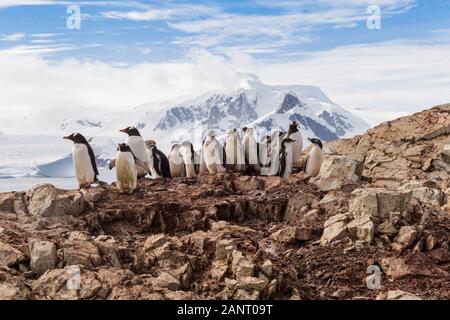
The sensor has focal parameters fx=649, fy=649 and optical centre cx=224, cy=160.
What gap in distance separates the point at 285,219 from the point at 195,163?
5.80 m

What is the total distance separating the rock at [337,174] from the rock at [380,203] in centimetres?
332

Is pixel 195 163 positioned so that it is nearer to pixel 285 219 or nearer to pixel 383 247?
pixel 285 219

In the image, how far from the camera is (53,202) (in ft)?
43.4

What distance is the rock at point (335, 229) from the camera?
11.6 m

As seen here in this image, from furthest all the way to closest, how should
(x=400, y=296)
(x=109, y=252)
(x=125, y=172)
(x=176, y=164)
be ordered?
(x=176, y=164) < (x=125, y=172) < (x=109, y=252) < (x=400, y=296)

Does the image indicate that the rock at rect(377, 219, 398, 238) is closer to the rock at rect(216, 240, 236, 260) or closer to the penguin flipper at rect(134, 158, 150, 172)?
the rock at rect(216, 240, 236, 260)

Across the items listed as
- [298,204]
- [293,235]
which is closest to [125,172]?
[298,204]

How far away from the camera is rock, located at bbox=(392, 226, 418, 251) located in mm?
11125

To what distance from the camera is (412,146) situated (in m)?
24.0

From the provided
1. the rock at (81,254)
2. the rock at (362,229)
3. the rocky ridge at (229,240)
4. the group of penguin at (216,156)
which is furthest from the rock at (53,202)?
the rock at (362,229)

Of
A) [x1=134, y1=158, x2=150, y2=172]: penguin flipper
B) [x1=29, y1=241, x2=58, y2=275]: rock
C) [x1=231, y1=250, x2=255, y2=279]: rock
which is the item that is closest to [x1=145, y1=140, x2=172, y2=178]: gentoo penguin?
[x1=134, y1=158, x2=150, y2=172]: penguin flipper

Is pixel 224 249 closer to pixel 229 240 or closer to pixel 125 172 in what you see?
pixel 229 240

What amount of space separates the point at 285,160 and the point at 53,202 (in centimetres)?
719

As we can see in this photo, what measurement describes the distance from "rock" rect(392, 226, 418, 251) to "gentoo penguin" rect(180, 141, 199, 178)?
891cm
